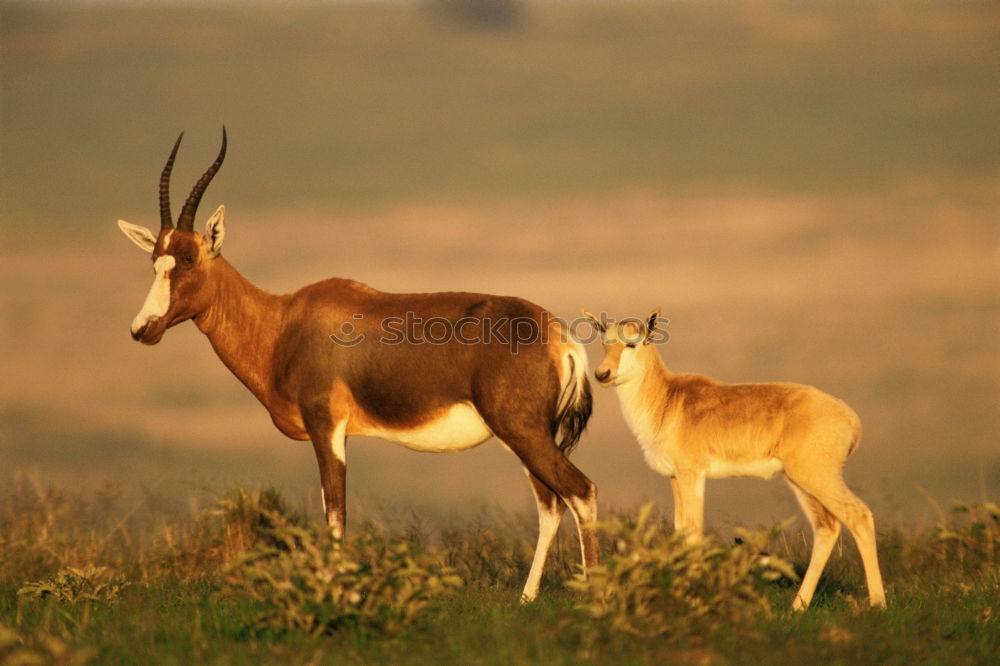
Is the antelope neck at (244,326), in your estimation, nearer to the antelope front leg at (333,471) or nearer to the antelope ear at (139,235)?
the antelope ear at (139,235)

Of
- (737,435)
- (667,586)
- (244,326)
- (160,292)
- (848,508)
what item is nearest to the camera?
(667,586)

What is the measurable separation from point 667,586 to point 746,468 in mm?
2950

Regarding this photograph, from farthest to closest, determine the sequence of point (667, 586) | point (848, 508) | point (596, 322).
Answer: point (596, 322) → point (848, 508) → point (667, 586)

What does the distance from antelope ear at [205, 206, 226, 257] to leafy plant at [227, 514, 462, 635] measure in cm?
461

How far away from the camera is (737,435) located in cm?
1037

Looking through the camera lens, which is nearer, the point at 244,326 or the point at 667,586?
the point at 667,586

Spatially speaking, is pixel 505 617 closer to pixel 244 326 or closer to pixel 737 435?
pixel 737 435

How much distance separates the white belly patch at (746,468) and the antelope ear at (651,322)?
1.47 meters

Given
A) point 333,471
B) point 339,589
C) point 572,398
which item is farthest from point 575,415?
point 339,589

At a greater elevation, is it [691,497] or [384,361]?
[384,361]

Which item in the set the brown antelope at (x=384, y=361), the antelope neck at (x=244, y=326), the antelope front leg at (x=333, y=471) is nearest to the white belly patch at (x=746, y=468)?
the brown antelope at (x=384, y=361)

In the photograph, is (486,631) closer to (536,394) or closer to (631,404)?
(536,394)

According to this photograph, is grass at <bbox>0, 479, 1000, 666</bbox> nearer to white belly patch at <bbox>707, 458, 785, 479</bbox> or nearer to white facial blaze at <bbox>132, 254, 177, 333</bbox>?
white belly patch at <bbox>707, 458, 785, 479</bbox>

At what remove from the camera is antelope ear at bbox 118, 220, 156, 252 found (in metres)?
11.9
